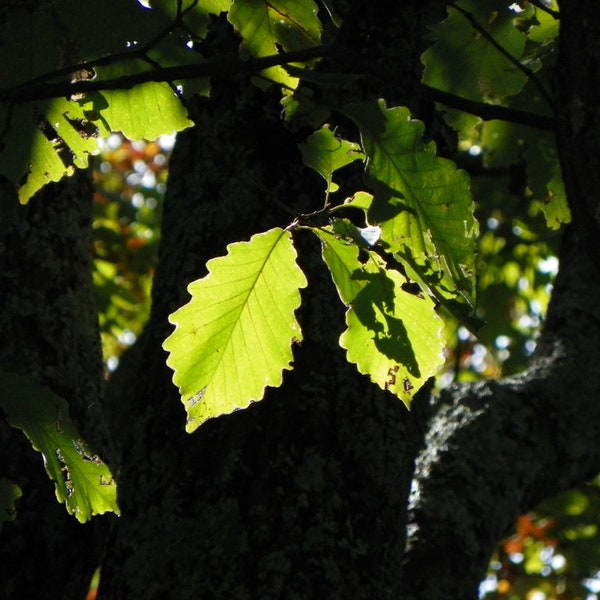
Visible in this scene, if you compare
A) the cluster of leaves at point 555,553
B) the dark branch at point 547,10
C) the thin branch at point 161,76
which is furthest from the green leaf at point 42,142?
the cluster of leaves at point 555,553

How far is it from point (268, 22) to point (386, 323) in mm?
436

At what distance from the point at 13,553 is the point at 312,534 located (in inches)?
20.4

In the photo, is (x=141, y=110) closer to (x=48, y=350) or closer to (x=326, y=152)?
(x=326, y=152)

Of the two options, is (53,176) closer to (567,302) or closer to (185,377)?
(185,377)

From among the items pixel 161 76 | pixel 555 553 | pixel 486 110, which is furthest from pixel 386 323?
pixel 555 553

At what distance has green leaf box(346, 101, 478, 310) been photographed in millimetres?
921

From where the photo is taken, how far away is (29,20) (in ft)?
3.66

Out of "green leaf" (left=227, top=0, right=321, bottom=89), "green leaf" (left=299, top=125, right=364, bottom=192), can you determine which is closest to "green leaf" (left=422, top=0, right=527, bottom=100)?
"green leaf" (left=227, top=0, right=321, bottom=89)

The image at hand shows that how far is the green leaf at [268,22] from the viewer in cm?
116

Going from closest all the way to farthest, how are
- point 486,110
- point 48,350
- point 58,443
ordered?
1. point 486,110
2. point 58,443
3. point 48,350

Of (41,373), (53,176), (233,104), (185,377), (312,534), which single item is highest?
(53,176)

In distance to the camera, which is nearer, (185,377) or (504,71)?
(185,377)

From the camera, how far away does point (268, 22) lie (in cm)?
116

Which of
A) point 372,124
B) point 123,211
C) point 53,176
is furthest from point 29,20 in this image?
point 123,211
